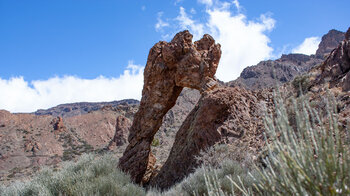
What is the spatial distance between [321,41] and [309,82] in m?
103

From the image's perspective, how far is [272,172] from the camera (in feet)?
Answer: 5.22

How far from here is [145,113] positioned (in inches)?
446

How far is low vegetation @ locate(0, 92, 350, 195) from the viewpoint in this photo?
147 centimetres

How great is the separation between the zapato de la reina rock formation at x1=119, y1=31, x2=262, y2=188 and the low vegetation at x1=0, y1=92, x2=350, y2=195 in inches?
47.0

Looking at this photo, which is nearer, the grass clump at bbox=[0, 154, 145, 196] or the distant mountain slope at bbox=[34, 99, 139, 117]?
the grass clump at bbox=[0, 154, 145, 196]

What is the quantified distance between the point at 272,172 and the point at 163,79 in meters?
9.81

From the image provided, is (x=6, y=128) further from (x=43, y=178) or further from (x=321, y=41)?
(x=321, y=41)

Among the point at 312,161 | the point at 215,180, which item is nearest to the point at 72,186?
the point at 215,180

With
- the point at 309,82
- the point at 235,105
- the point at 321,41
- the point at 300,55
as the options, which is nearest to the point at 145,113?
the point at 235,105

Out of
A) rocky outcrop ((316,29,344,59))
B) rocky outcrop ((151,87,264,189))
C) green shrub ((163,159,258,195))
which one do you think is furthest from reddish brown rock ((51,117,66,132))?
rocky outcrop ((316,29,344,59))

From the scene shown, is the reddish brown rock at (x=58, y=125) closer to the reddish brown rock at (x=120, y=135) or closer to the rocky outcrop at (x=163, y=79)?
the reddish brown rock at (x=120, y=135)

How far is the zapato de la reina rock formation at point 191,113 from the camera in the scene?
8062 mm

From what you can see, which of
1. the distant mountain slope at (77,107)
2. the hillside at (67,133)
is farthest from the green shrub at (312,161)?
the distant mountain slope at (77,107)

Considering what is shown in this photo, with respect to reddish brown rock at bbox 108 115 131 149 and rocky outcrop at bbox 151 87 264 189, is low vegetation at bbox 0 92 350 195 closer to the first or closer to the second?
rocky outcrop at bbox 151 87 264 189
